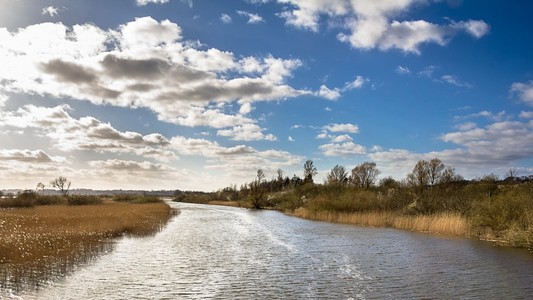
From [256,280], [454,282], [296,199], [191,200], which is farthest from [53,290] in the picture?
[191,200]

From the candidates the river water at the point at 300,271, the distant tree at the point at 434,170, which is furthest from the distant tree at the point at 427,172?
the river water at the point at 300,271

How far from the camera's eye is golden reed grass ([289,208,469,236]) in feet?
107

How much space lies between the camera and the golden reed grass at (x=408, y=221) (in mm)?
32594

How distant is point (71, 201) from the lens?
7356 cm

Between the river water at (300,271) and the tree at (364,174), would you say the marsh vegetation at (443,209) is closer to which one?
the river water at (300,271)

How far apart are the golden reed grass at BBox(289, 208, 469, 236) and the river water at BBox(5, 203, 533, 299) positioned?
14.0ft

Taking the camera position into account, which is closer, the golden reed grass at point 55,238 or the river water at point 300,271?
the river water at point 300,271

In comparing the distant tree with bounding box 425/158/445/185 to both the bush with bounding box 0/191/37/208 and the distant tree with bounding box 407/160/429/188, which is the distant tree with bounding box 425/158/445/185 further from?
the bush with bounding box 0/191/37/208

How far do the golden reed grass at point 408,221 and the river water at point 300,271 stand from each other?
427 centimetres

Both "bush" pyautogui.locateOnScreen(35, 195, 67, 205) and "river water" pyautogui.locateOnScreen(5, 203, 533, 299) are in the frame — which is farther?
"bush" pyautogui.locateOnScreen(35, 195, 67, 205)

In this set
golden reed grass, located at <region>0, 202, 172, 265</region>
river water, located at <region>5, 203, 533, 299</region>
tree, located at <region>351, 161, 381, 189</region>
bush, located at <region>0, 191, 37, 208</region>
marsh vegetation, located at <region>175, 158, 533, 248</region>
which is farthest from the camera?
tree, located at <region>351, 161, 381, 189</region>

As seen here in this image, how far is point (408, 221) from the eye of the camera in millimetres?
38344

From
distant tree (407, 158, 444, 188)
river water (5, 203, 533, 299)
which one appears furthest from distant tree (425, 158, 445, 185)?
river water (5, 203, 533, 299)

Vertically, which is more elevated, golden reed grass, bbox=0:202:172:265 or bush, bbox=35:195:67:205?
bush, bbox=35:195:67:205
